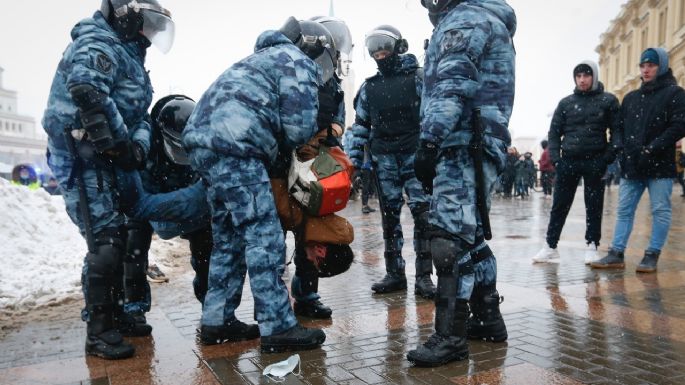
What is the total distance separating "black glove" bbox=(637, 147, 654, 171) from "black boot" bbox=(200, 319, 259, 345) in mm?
4085

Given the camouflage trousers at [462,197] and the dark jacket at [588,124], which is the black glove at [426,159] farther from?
the dark jacket at [588,124]

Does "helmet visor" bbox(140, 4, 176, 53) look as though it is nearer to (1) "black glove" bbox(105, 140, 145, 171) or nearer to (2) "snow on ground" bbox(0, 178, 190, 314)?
(1) "black glove" bbox(105, 140, 145, 171)

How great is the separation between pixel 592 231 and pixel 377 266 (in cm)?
228

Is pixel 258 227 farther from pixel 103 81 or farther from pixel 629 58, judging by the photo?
pixel 629 58

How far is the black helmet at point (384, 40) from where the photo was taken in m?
4.82

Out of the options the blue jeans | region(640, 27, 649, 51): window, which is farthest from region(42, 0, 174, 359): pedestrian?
region(640, 27, 649, 51): window

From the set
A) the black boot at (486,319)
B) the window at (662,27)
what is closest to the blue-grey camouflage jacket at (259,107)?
the black boot at (486,319)

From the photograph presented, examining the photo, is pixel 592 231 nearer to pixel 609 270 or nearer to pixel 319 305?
pixel 609 270

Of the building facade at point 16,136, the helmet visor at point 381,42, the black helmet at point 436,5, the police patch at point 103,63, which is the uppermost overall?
the building facade at point 16,136

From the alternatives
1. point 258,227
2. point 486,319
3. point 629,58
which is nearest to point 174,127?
point 258,227

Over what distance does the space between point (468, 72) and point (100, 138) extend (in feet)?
6.34

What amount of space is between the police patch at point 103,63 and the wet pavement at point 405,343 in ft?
5.18

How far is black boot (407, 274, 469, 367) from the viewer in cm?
298

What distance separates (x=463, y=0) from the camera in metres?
3.24
